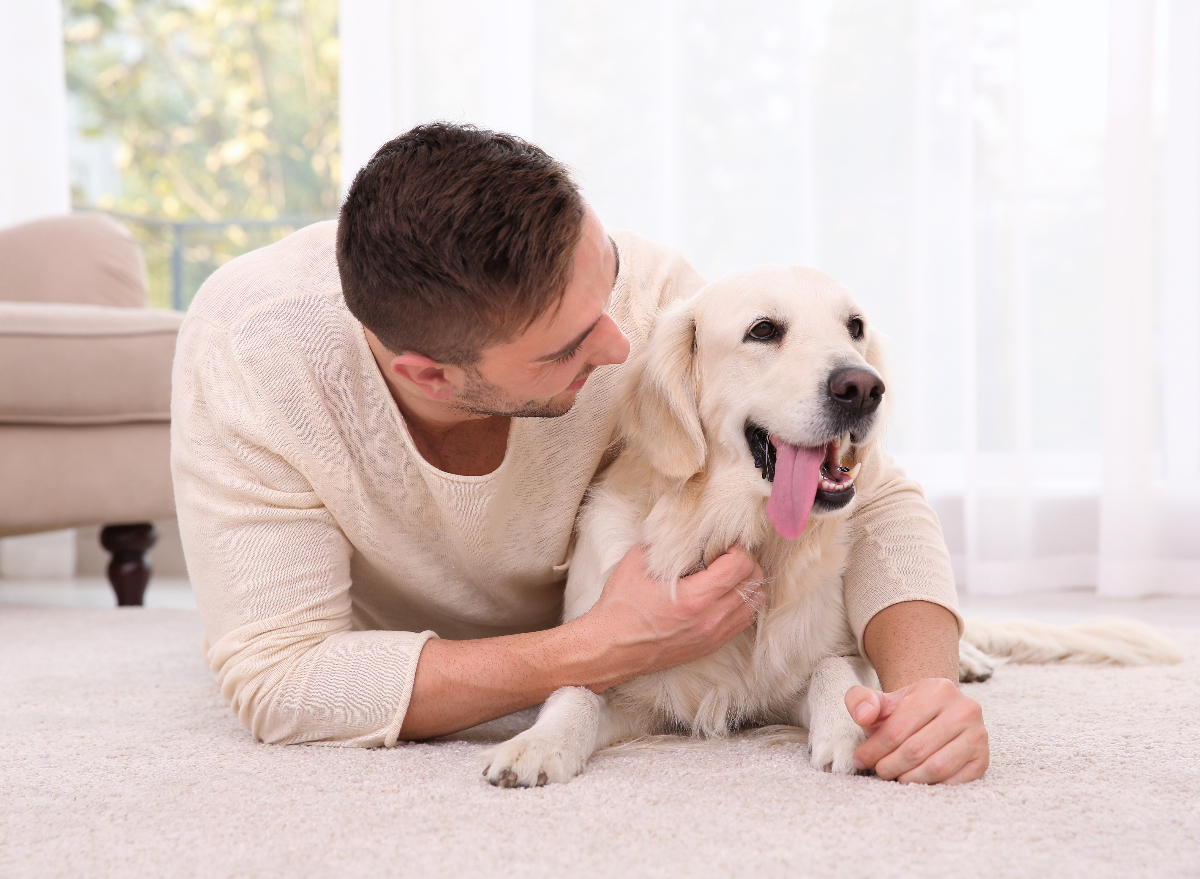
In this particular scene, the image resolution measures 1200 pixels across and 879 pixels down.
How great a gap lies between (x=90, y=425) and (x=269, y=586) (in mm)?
1566

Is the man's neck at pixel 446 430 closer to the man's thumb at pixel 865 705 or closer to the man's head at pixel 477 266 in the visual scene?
the man's head at pixel 477 266

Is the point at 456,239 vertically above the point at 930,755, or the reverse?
the point at 456,239

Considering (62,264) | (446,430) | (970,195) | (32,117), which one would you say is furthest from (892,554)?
(32,117)

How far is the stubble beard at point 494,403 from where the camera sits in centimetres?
135

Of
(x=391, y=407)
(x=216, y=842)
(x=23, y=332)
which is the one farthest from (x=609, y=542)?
(x=23, y=332)

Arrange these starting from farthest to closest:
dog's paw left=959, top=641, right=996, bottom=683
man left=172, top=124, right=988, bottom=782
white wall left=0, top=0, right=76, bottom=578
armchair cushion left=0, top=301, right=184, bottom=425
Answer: white wall left=0, top=0, right=76, bottom=578 → armchair cushion left=0, top=301, right=184, bottom=425 → dog's paw left=959, top=641, right=996, bottom=683 → man left=172, top=124, right=988, bottom=782

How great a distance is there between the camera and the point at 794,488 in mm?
1363

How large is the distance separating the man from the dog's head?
0.38ft

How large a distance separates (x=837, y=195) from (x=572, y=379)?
79.2 inches

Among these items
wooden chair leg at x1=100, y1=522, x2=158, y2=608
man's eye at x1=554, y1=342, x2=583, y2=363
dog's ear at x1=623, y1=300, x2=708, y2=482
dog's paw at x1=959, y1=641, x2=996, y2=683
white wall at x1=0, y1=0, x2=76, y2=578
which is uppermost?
white wall at x1=0, y1=0, x2=76, y2=578

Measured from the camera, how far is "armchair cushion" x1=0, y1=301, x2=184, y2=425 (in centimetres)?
250

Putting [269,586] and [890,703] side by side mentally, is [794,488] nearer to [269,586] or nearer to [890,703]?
[890,703]

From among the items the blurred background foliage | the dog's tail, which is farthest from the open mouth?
the blurred background foliage

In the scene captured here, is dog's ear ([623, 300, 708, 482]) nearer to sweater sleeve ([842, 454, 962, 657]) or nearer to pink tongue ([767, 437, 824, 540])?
pink tongue ([767, 437, 824, 540])
